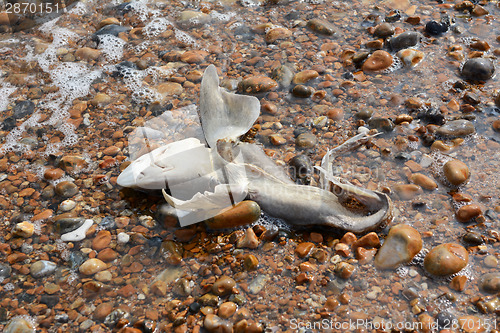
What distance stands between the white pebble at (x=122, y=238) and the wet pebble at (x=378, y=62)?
2630mm

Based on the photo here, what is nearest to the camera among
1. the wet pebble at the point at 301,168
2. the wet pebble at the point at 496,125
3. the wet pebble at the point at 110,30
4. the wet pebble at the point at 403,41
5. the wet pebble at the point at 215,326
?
the wet pebble at the point at 215,326

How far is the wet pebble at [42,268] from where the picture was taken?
2.64m

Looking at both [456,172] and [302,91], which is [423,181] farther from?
[302,91]

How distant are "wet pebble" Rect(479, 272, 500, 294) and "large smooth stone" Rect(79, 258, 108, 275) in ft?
7.42

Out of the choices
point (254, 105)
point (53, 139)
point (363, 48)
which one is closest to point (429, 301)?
point (254, 105)

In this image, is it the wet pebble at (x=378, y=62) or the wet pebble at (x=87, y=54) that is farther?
the wet pebble at (x=87, y=54)

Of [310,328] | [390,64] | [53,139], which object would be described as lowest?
[310,328]

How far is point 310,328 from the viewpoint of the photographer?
237 cm

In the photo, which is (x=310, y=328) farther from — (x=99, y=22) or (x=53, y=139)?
(x=99, y=22)

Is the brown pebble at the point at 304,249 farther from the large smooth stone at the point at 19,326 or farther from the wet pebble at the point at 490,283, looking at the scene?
the large smooth stone at the point at 19,326

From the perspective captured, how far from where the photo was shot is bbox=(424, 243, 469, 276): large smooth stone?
2523 millimetres

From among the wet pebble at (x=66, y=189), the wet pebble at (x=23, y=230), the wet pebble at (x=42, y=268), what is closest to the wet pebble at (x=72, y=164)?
the wet pebble at (x=66, y=189)

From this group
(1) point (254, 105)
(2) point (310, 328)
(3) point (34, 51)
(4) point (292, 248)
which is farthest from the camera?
(3) point (34, 51)

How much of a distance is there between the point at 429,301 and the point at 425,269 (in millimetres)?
201
